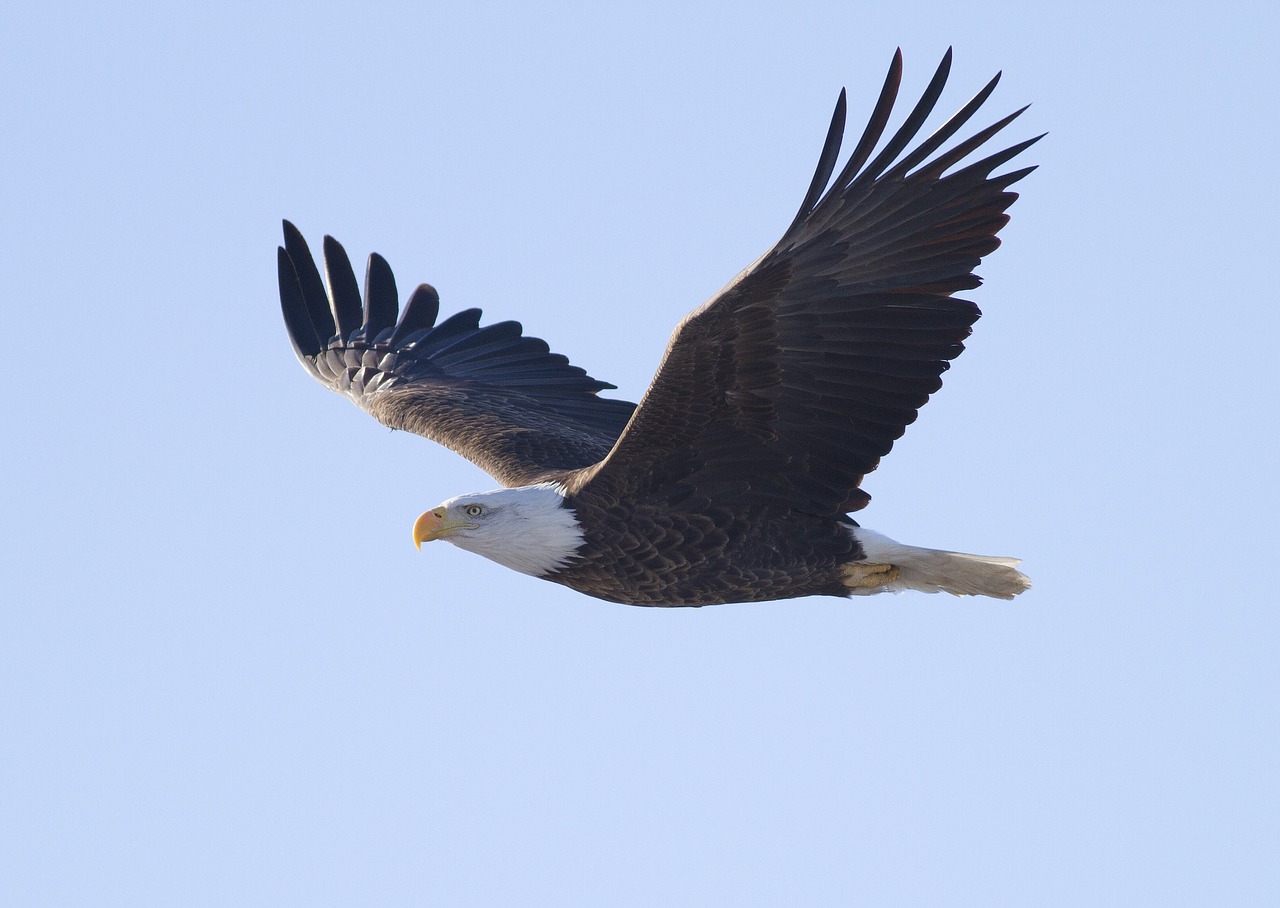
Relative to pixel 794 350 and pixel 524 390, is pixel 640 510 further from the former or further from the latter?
pixel 524 390

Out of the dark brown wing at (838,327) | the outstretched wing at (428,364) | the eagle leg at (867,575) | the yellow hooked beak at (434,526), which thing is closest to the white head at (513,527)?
the yellow hooked beak at (434,526)

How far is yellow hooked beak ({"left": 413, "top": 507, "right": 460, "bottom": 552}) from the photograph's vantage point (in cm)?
807

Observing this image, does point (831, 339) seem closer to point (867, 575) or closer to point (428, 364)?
point (867, 575)

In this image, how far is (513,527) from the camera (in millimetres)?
7961

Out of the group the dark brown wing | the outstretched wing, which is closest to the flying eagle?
the dark brown wing

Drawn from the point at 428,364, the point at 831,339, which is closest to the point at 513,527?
the point at 831,339

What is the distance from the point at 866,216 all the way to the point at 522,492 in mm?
1959

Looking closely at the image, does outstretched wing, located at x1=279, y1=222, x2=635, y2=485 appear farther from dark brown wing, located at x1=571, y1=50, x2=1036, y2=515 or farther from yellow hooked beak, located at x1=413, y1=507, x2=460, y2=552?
dark brown wing, located at x1=571, y1=50, x2=1036, y2=515

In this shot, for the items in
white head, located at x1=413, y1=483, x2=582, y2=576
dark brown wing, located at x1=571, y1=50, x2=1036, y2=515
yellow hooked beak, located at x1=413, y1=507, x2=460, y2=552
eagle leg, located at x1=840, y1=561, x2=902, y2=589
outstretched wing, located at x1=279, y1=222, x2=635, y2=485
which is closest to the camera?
dark brown wing, located at x1=571, y1=50, x2=1036, y2=515

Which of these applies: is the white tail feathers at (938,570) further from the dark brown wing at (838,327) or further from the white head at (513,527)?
the white head at (513,527)

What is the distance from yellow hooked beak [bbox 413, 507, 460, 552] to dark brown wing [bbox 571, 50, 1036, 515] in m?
0.74

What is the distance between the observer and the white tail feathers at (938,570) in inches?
321

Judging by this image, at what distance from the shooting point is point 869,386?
7.57m

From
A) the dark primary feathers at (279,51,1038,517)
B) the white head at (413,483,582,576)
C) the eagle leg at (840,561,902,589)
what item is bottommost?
the eagle leg at (840,561,902,589)
